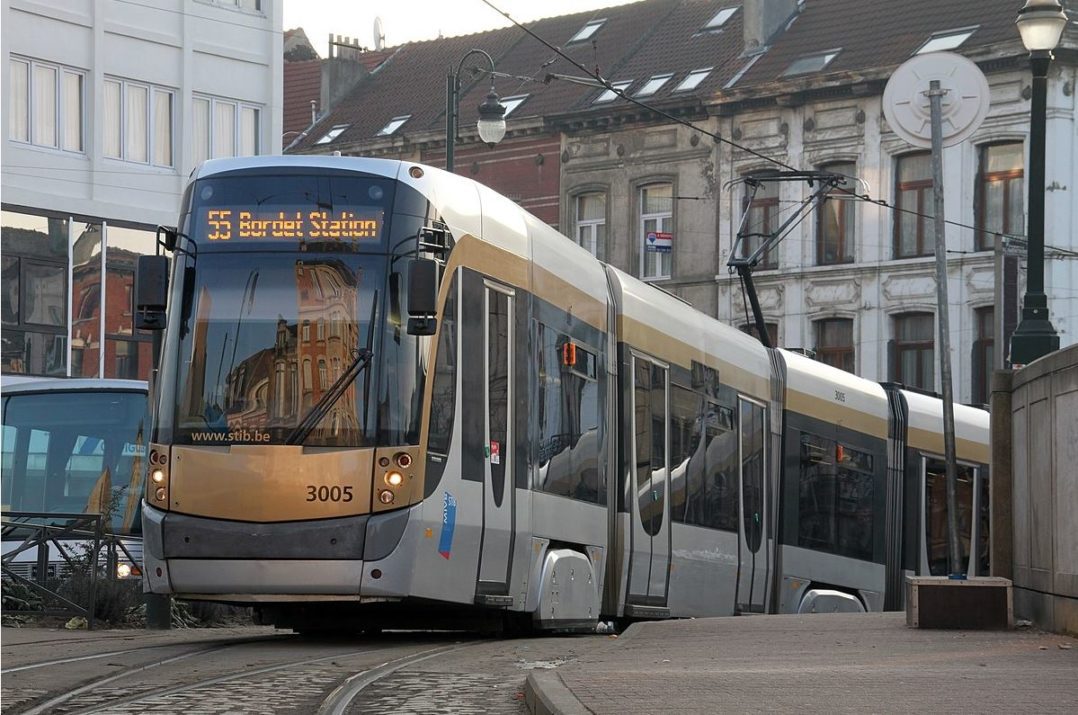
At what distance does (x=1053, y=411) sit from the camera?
1474cm

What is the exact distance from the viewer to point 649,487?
18391mm

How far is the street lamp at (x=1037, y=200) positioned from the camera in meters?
17.8

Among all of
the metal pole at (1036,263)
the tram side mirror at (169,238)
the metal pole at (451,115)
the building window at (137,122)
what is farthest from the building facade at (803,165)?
the tram side mirror at (169,238)

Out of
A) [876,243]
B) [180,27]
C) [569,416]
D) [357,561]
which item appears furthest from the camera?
[876,243]

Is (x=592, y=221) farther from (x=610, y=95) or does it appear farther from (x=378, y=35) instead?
(x=378, y=35)

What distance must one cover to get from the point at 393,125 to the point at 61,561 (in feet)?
134

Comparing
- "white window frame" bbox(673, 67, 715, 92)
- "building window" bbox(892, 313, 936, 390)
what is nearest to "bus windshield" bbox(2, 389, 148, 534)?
"building window" bbox(892, 313, 936, 390)

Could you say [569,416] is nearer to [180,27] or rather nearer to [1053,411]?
[1053,411]

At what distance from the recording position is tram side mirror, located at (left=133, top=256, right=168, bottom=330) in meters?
13.9

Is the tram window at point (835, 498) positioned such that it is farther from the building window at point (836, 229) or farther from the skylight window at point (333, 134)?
the skylight window at point (333, 134)

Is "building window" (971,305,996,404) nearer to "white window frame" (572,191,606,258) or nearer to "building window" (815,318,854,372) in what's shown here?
"building window" (815,318,854,372)

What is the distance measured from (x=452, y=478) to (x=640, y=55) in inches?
1620

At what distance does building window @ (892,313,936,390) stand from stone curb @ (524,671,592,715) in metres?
37.1

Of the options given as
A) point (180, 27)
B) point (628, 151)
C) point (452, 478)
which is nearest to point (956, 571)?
point (452, 478)
